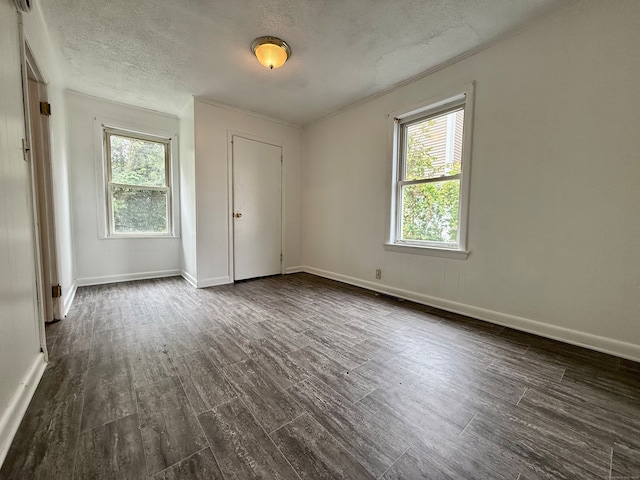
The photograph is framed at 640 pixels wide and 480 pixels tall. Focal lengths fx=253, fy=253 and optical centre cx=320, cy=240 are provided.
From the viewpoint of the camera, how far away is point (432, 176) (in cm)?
289

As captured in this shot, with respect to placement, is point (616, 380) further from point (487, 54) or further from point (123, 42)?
point (123, 42)

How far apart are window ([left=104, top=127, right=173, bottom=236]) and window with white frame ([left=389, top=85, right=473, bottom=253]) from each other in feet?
11.7

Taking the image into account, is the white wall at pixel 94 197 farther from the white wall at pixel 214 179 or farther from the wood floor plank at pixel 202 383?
the wood floor plank at pixel 202 383

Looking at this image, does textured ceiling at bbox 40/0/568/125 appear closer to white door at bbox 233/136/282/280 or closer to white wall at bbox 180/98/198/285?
white wall at bbox 180/98/198/285

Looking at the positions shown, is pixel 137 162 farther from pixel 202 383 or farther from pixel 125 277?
pixel 202 383

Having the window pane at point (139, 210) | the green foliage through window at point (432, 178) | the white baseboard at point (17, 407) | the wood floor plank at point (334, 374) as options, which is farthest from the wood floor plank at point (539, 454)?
the window pane at point (139, 210)

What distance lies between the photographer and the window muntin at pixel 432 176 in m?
2.64

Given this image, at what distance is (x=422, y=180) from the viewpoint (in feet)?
9.65

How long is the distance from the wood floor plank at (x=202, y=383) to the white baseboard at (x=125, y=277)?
285cm

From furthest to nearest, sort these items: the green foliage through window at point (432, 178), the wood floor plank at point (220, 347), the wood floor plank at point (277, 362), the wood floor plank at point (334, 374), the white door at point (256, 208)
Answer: the white door at point (256, 208) < the green foliage through window at point (432, 178) < the wood floor plank at point (220, 347) < the wood floor plank at point (277, 362) < the wood floor plank at point (334, 374)

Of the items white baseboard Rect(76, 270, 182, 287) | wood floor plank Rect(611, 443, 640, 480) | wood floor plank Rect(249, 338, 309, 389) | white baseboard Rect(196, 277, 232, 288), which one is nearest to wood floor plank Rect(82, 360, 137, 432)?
wood floor plank Rect(249, 338, 309, 389)

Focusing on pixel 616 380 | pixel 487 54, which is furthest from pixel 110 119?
pixel 616 380

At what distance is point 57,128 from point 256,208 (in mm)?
2331

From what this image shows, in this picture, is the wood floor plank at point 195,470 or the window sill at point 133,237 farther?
the window sill at point 133,237
